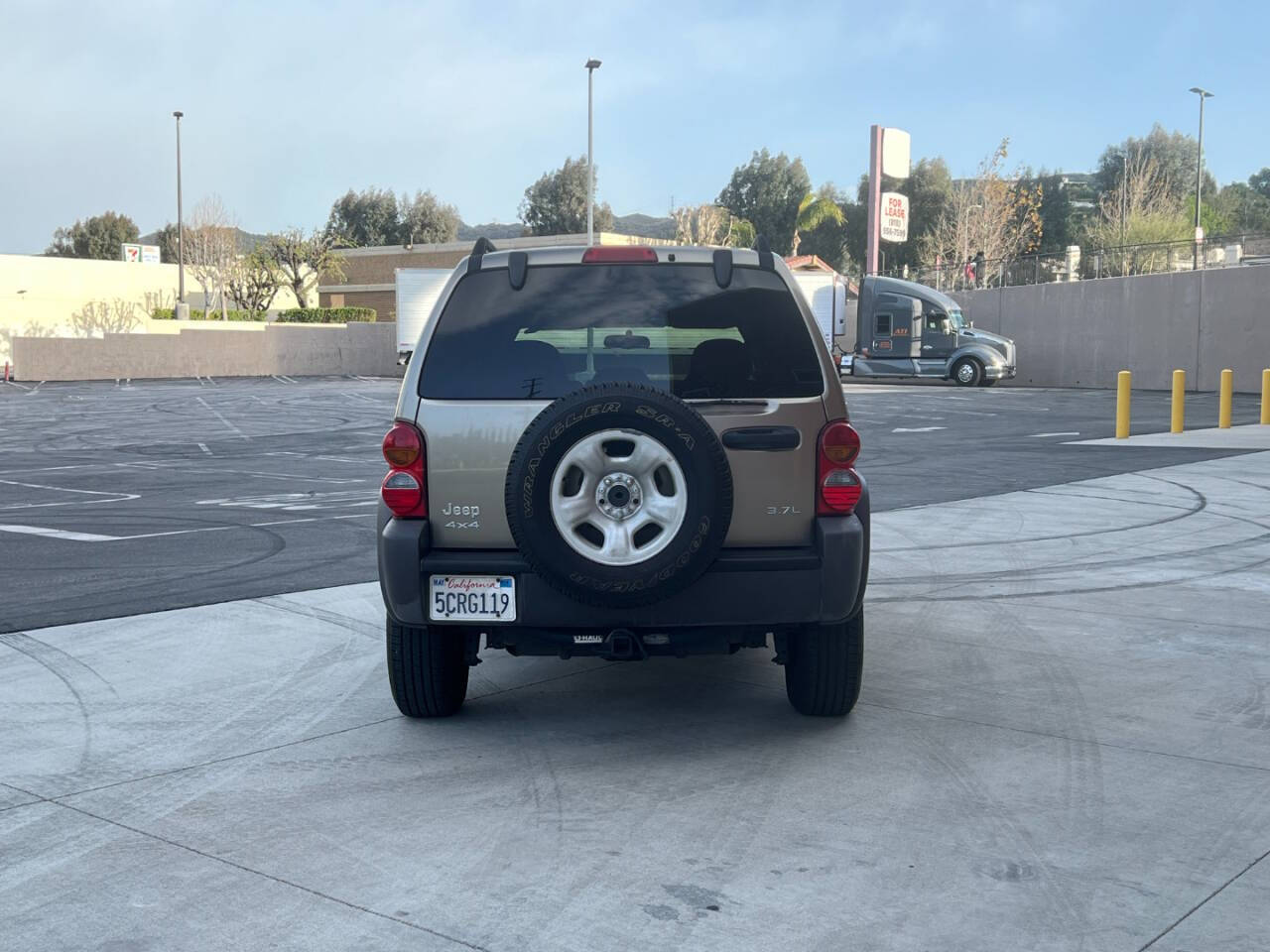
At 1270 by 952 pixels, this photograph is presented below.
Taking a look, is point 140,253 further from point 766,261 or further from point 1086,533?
point 766,261

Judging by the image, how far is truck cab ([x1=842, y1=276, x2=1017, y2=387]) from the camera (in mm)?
40594

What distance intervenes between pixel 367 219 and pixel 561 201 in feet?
43.8

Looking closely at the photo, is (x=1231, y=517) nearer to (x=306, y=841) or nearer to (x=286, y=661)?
(x=286, y=661)

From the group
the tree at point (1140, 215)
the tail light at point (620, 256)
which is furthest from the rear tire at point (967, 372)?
the tail light at point (620, 256)

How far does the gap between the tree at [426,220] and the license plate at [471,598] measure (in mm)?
88796

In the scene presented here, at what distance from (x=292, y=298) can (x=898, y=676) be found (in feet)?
250

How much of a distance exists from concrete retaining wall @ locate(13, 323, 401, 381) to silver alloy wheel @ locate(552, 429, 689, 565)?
5246cm

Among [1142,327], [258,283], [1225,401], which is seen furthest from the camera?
[258,283]

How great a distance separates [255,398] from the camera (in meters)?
35.5

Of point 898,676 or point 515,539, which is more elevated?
point 515,539

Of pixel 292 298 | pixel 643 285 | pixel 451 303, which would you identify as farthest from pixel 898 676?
pixel 292 298

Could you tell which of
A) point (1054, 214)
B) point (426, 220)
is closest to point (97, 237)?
point (426, 220)

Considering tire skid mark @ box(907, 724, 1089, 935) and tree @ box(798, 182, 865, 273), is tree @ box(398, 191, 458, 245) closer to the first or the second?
tree @ box(798, 182, 865, 273)

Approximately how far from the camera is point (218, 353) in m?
55.5
